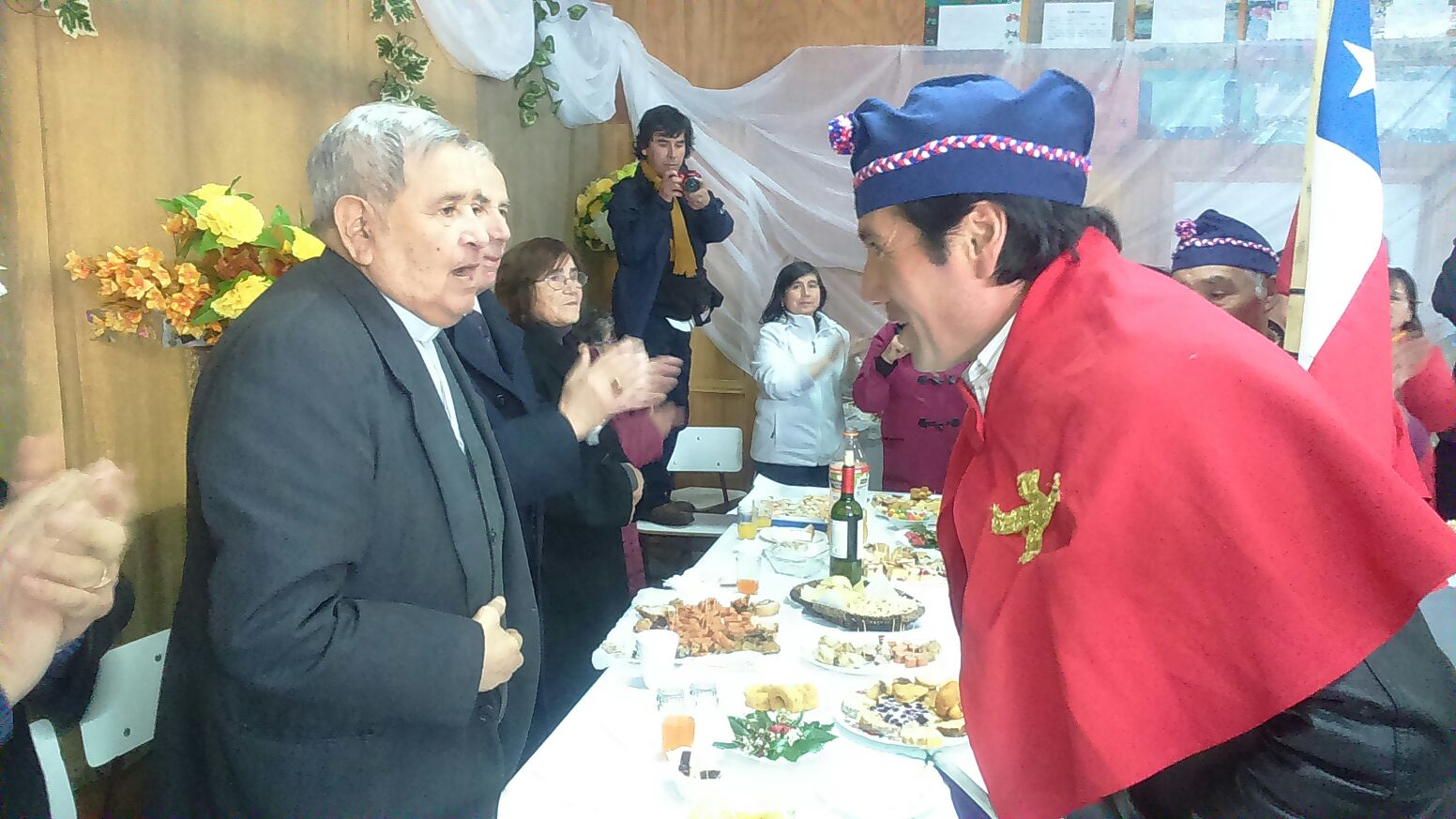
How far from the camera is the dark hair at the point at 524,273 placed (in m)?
2.67

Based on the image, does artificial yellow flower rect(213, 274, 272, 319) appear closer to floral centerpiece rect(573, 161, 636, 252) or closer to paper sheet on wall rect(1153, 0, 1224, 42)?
floral centerpiece rect(573, 161, 636, 252)

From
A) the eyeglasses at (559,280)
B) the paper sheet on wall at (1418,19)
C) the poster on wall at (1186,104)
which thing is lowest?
the eyeglasses at (559,280)

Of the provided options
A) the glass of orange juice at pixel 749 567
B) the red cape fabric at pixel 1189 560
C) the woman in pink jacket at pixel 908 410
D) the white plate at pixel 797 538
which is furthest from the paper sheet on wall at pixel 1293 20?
the red cape fabric at pixel 1189 560

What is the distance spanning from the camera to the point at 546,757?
53.6 inches

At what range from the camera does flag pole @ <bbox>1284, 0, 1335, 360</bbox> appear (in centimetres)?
137

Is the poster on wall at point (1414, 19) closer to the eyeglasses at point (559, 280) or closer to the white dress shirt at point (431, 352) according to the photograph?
the eyeglasses at point (559, 280)

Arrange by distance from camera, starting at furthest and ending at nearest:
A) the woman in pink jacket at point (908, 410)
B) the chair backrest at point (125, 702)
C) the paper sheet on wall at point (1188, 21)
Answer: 1. the paper sheet on wall at point (1188, 21)
2. the woman in pink jacket at point (908, 410)
3. the chair backrest at point (125, 702)

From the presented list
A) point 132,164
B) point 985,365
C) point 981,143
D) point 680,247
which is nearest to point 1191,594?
point 985,365

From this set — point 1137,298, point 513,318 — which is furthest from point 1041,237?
point 513,318

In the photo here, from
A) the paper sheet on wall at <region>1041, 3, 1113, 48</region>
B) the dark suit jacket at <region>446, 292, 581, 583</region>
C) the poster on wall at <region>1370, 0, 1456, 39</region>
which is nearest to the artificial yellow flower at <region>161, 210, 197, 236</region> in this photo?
the dark suit jacket at <region>446, 292, 581, 583</region>

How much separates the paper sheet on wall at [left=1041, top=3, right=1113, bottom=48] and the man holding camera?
2.01m

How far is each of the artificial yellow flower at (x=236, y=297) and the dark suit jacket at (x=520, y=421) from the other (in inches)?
15.8

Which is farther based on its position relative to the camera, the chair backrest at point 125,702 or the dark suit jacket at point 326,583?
the chair backrest at point 125,702

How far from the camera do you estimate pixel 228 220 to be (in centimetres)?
189
